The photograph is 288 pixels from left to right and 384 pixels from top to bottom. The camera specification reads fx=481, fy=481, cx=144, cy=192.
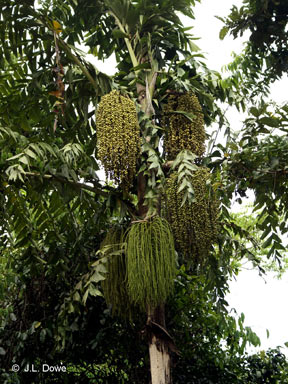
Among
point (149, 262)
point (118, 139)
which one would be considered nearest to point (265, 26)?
point (118, 139)

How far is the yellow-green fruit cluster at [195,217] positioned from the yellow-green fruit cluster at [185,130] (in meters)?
0.28

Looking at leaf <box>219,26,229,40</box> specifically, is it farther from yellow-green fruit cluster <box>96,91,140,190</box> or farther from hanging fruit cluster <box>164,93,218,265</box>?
yellow-green fruit cluster <box>96,91,140,190</box>

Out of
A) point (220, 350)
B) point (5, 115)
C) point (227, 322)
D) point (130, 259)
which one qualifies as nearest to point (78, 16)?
point (5, 115)

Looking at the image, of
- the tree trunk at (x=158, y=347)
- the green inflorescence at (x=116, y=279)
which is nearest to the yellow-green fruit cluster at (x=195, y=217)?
the tree trunk at (x=158, y=347)

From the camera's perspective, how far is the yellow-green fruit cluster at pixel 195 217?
111 inches

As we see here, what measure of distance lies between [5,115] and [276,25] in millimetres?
2205

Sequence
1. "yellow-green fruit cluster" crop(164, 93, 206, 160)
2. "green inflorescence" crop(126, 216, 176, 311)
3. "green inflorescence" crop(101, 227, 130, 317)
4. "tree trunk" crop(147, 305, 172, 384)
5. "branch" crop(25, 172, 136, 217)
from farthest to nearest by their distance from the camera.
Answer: "branch" crop(25, 172, 136, 217) < "yellow-green fruit cluster" crop(164, 93, 206, 160) < "green inflorescence" crop(101, 227, 130, 317) < "tree trunk" crop(147, 305, 172, 384) < "green inflorescence" crop(126, 216, 176, 311)

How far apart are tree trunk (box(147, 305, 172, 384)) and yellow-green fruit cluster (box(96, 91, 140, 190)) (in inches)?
34.7

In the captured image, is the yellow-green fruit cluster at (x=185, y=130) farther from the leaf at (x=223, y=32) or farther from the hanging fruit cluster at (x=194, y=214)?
the leaf at (x=223, y=32)

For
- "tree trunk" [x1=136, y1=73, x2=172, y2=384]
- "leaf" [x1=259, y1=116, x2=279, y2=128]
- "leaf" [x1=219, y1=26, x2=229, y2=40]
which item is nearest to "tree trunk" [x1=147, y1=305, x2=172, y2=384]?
"tree trunk" [x1=136, y1=73, x2=172, y2=384]

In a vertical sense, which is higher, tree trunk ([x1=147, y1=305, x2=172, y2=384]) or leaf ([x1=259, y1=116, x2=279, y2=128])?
leaf ([x1=259, y1=116, x2=279, y2=128])

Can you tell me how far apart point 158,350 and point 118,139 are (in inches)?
51.7

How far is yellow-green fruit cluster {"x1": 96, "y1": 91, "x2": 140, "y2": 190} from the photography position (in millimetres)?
2822

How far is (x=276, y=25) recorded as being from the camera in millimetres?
3676
